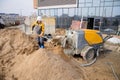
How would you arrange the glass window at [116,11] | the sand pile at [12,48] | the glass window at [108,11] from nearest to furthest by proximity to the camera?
the sand pile at [12,48], the glass window at [116,11], the glass window at [108,11]

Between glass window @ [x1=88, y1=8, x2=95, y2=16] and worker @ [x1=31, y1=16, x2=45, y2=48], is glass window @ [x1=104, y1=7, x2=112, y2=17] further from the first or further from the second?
worker @ [x1=31, y1=16, x2=45, y2=48]

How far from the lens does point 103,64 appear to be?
9.07m

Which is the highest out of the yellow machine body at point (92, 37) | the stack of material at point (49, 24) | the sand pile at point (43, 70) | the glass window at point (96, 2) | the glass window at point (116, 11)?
the glass window at point (96, 2)

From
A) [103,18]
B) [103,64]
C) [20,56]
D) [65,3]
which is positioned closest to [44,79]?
[20,56]

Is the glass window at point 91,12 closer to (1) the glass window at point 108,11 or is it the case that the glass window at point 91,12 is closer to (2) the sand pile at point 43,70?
(1) the glass window at point 108,11

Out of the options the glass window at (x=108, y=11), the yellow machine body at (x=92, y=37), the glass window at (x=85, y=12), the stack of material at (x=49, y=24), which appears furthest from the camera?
the glass window at (x=85, y=12)

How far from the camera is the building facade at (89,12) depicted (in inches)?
787

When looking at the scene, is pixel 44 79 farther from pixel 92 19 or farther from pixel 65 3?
pixel 65 3

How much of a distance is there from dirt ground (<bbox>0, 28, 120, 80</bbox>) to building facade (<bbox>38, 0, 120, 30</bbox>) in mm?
10554

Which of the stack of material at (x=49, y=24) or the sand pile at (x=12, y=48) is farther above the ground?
the stack of material at (x=49, y=24)

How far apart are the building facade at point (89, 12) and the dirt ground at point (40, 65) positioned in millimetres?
10554

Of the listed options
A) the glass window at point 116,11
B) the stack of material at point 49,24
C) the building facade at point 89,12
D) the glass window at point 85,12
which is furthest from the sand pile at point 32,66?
the glass window at point 85,12

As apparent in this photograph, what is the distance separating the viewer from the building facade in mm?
19984

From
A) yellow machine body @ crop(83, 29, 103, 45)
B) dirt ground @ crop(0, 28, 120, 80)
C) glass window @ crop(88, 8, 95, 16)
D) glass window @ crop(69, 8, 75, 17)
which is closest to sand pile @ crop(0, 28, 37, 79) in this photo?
dirt ground @ crop(0, 28, 120, 80)
